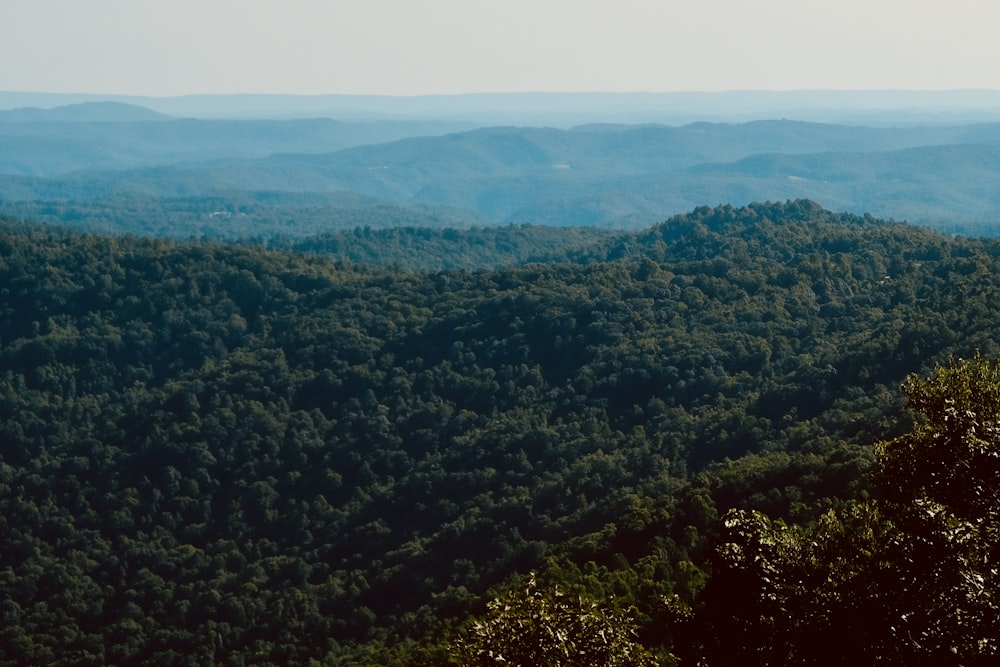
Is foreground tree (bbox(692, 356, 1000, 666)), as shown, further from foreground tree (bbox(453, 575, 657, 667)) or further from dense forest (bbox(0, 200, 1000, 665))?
dense forest (bbox(0, 200, 1000, 665))

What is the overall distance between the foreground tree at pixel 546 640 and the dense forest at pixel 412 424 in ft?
57.5

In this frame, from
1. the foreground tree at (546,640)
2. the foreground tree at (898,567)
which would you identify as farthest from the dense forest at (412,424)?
the foreground tree at (546,640)

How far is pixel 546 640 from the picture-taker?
13297 millimetres

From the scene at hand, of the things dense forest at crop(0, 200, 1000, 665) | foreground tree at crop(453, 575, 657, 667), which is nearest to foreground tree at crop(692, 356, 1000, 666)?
foreground tree at crop(453, 575, 657, 667)

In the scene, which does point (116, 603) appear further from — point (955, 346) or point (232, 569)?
point (955, 346)

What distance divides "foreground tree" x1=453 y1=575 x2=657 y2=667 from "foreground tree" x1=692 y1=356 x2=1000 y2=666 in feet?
5.37

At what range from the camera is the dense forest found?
47.2 meters

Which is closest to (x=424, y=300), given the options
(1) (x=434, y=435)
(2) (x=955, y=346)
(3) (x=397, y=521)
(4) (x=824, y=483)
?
(1) (x=434, y=435)

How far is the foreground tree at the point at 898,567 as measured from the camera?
1175 centimetres

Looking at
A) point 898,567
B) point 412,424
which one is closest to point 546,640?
point 898,567

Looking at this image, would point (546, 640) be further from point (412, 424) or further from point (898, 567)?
point (412, 424)

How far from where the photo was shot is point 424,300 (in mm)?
89125

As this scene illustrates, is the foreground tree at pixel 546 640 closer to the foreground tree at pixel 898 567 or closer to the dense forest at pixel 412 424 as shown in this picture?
the foreground tree at pixel 898 567

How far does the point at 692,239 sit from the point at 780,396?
4747 centimetres
